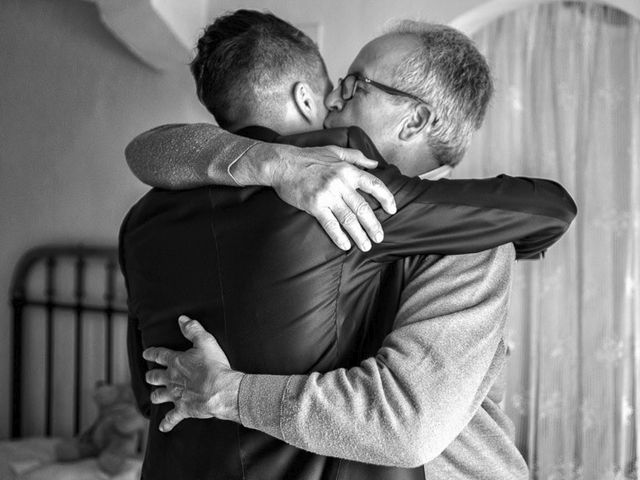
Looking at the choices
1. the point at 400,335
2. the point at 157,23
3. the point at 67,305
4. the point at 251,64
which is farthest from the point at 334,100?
the point at 67,305

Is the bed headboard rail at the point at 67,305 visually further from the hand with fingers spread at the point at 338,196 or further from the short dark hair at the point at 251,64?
the hand with fingers spread at the point at 338,196

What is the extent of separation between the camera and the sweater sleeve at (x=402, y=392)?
888 millimetres

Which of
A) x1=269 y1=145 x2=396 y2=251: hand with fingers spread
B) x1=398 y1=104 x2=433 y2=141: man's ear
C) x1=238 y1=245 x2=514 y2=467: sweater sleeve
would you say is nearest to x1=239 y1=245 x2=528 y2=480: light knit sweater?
x1=238 y1=245 x2=514 y2=467: sweater sleeve

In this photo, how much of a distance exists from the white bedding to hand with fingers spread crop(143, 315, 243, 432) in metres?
1.85

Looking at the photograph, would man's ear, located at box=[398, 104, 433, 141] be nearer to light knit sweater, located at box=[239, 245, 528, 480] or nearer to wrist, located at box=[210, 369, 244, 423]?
light knit sweater, located at box=[239, 245, 528, 480]

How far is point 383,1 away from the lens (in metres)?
2.53

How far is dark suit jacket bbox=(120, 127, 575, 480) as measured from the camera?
37.1 inches

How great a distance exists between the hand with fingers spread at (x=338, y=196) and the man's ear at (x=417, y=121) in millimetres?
233

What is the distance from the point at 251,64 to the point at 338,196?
316mm

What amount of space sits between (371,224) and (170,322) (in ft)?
1.18

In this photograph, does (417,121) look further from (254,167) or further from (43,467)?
(43,467)

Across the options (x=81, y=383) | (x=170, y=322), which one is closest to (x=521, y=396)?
(x=170, y=322)

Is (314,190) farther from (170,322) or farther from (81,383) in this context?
(81,383)

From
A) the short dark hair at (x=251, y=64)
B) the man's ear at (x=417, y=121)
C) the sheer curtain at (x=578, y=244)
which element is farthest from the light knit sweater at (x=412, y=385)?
the sheer curtain at (x=578, y=244)
